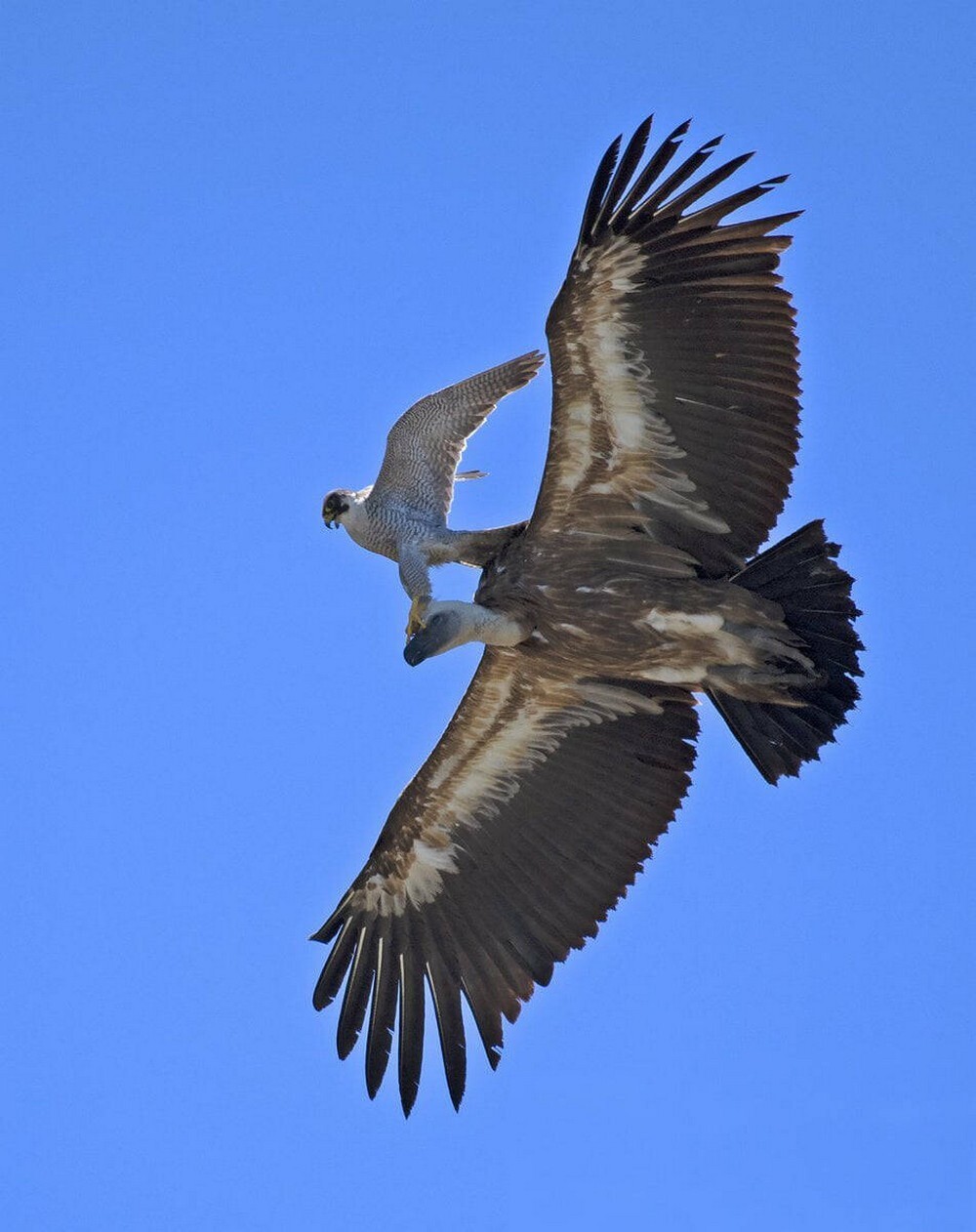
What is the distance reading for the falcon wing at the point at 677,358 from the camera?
318 inches

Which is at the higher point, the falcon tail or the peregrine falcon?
the peregrine falcon

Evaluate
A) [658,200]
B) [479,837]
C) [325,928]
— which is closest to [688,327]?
[658,200]

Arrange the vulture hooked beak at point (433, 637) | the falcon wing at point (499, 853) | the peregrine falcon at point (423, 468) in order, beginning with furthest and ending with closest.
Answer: the peregrine falcon at point (423, 468), the falcon wing at point (499, 853), the vulture hooked beak at point (433, 637)

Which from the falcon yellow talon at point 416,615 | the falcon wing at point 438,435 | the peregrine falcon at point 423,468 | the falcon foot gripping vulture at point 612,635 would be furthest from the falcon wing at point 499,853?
the falcon wing at point 438,435

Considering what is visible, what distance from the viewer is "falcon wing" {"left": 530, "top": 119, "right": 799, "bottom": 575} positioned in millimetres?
8078

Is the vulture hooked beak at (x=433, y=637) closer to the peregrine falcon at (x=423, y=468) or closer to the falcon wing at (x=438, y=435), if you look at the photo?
the peregrine falcon at (x=423, y=468)

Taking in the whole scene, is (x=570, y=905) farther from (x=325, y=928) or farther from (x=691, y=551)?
(x=691, y=551)

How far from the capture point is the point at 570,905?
30.2 ft

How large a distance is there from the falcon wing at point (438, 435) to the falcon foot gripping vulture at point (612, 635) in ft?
7.07

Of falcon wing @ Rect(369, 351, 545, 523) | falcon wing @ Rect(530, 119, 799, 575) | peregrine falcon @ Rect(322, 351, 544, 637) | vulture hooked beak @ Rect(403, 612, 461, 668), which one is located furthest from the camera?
falcon wing @ Rect(369, 351, 545, 523)

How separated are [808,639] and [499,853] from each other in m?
1.88

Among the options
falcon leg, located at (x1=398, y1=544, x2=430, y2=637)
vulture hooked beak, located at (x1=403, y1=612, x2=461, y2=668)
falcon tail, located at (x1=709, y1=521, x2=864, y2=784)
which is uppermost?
falcon leg, located at (x1=398, y1=544, x2=430, y2=637)

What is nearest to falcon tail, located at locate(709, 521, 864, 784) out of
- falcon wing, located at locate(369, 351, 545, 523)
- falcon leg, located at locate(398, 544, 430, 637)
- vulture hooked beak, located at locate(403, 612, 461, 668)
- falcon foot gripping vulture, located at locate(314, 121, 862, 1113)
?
falcon foot gripping vulture, located at locate(314, 121, 862, 1113)

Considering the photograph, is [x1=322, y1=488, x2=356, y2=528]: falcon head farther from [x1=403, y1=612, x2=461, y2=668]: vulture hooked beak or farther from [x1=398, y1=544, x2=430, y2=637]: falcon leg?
[x1=403, y1=612, x2=461, y2=668]: vulture hooked beak
